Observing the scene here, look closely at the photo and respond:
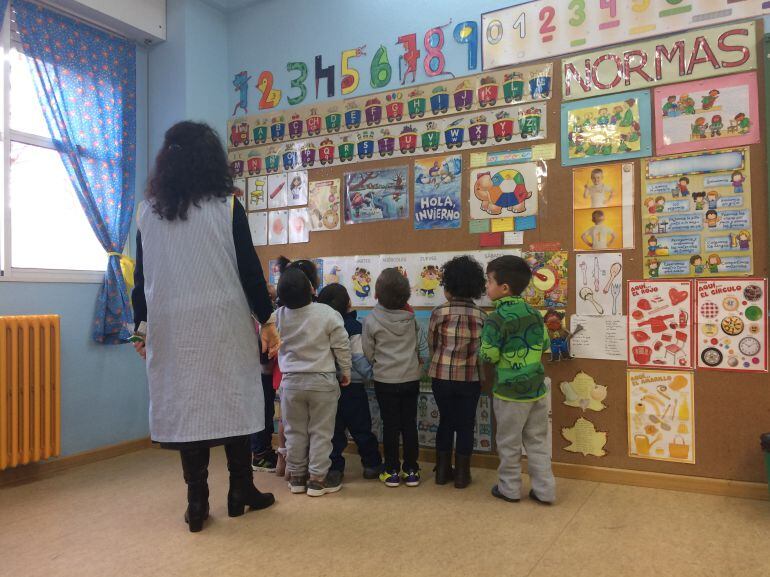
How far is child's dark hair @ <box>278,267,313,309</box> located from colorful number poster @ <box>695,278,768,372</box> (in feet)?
5.82

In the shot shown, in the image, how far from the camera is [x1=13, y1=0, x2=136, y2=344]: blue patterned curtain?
10.2 ft

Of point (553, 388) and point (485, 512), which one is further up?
point (553, 388)

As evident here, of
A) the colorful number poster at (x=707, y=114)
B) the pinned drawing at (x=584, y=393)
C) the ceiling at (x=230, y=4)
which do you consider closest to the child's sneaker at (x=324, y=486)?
the pinned drawing at (x=584, y=393)

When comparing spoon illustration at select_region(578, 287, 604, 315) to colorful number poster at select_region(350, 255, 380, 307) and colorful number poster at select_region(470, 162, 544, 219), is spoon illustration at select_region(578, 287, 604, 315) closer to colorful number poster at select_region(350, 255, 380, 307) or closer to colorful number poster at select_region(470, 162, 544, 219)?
colorful number poster at select_region(470, 162, 544, 219)

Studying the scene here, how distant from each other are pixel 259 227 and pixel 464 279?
1625 mm

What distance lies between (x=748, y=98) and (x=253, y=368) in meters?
2.40

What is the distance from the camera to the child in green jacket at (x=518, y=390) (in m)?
2.38

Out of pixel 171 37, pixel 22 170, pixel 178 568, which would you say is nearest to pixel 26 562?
pixel 178 568

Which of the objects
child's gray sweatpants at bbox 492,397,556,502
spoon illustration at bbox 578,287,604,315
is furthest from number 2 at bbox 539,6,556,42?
child's gray sweatpants at bbox 492,397,556,502

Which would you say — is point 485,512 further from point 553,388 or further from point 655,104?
point 655,104

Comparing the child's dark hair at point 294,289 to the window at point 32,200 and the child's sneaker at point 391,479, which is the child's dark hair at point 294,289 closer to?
the child's sneaker at point 391,479

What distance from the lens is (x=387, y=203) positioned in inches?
125

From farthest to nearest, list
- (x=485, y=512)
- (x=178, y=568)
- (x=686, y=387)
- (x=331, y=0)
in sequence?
(x=331, y=0) < (x=686, y=387) < (x=485, y=512) < (x=178, y=568)

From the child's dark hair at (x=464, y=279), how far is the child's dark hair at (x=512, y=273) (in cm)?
15
